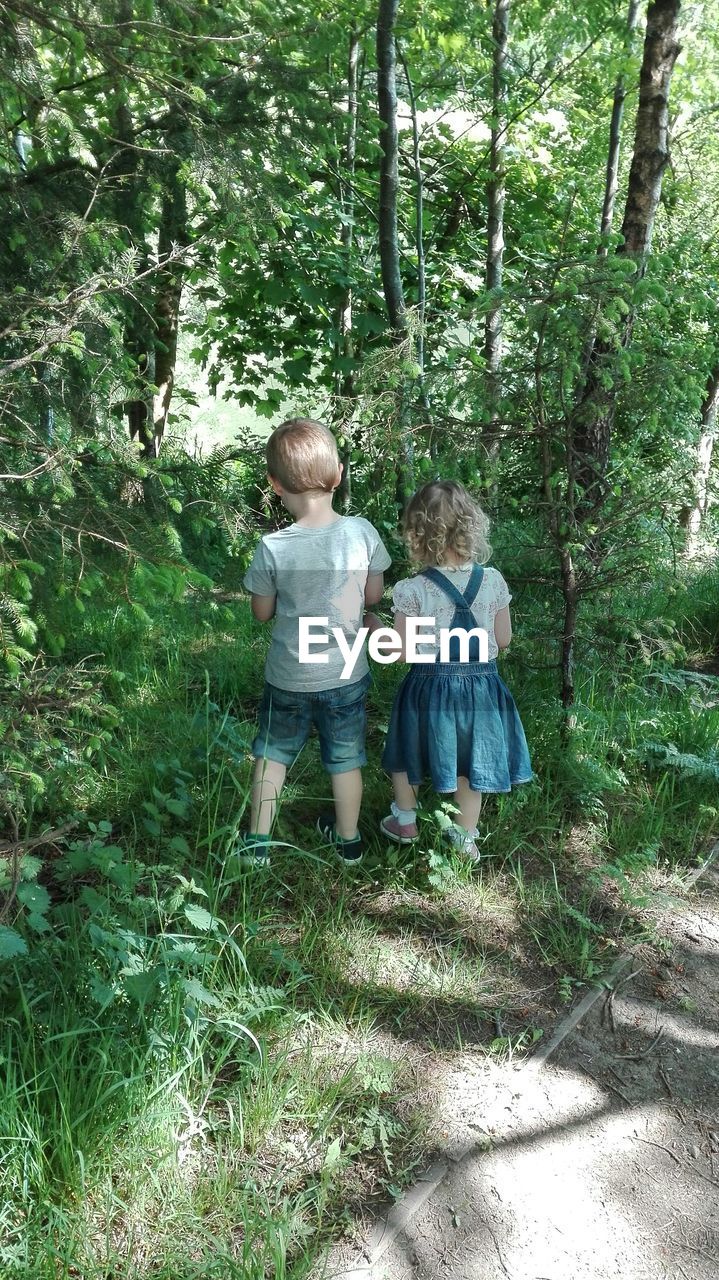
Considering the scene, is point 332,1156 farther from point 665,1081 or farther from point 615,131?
point 615,131

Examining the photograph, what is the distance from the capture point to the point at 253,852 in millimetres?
3113

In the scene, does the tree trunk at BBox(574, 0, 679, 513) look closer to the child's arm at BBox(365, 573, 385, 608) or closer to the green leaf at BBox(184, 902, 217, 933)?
the child's arm at BBox(365, 573, 385, 608)

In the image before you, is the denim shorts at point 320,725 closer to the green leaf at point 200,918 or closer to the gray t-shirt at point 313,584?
the gray t-shirt at point 313,584

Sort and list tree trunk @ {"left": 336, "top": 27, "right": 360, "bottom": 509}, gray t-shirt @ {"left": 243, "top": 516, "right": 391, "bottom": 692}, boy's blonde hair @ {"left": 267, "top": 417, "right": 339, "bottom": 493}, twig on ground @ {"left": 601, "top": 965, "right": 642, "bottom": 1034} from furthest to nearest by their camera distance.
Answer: tree trunk @ {"left": 336, "top": 27, "right": 360, "bottom": 509} < gray t-shirt @ {"left": 243, "top": 516, "right": 391, "bottom": 692} < boy's blonde hair @ {"left": 267, "top": 417, "right": 339, "bottom": 493} < twig on ground @ {"left": 601, "top": 965, "right": 642, "bottom": 1034}

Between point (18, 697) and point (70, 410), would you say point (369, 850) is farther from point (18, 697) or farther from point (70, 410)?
point (70, 410)

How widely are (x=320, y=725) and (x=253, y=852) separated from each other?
0.50 metres

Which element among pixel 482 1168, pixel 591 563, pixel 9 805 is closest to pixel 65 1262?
pixel 482 1168

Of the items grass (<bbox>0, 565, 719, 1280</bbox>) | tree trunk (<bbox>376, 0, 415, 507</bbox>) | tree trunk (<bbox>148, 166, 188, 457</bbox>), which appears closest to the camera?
grass (<bbox>0, 565, 719, 1280</bbox>)

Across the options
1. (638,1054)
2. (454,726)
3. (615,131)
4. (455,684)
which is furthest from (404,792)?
(615,131)

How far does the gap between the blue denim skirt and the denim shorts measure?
0.16 m

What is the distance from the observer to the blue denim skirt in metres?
3.15

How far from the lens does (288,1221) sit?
1.91m

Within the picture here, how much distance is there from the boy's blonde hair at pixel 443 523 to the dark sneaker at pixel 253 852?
1.13 m

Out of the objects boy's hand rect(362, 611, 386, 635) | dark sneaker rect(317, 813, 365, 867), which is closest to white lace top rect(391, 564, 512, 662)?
boy's hand rect(362, 611, 386, 635)
